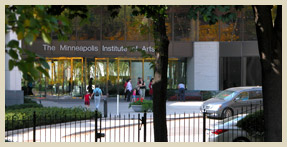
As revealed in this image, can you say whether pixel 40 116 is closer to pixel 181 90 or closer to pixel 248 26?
pixel 181 90

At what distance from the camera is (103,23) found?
3766 centimetres

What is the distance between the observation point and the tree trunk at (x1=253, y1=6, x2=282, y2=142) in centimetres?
894

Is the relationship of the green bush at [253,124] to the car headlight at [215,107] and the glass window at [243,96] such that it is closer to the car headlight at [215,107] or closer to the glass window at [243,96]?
the car headlight at [215,107]

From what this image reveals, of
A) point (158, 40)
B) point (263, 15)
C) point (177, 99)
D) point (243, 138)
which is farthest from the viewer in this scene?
point (177, 99)

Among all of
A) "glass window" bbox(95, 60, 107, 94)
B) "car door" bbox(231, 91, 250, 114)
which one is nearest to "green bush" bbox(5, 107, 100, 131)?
"car door" bbox(231, 91, 250, 114)

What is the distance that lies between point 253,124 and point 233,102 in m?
10.4

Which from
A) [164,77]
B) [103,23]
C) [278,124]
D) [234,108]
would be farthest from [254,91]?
[103,23]

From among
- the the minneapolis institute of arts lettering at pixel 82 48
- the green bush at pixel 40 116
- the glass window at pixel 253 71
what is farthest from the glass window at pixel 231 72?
the green bush at pixel 40 116

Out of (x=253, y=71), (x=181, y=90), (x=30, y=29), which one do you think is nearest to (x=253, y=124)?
(x=30, y=29)

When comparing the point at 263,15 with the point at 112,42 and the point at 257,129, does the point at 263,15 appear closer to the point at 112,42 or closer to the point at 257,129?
the point at 257,129

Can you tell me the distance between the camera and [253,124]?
12500 millimetres

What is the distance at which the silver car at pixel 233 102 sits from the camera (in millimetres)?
22500

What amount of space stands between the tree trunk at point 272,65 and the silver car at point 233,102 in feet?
43.1

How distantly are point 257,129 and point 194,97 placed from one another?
993 inches
